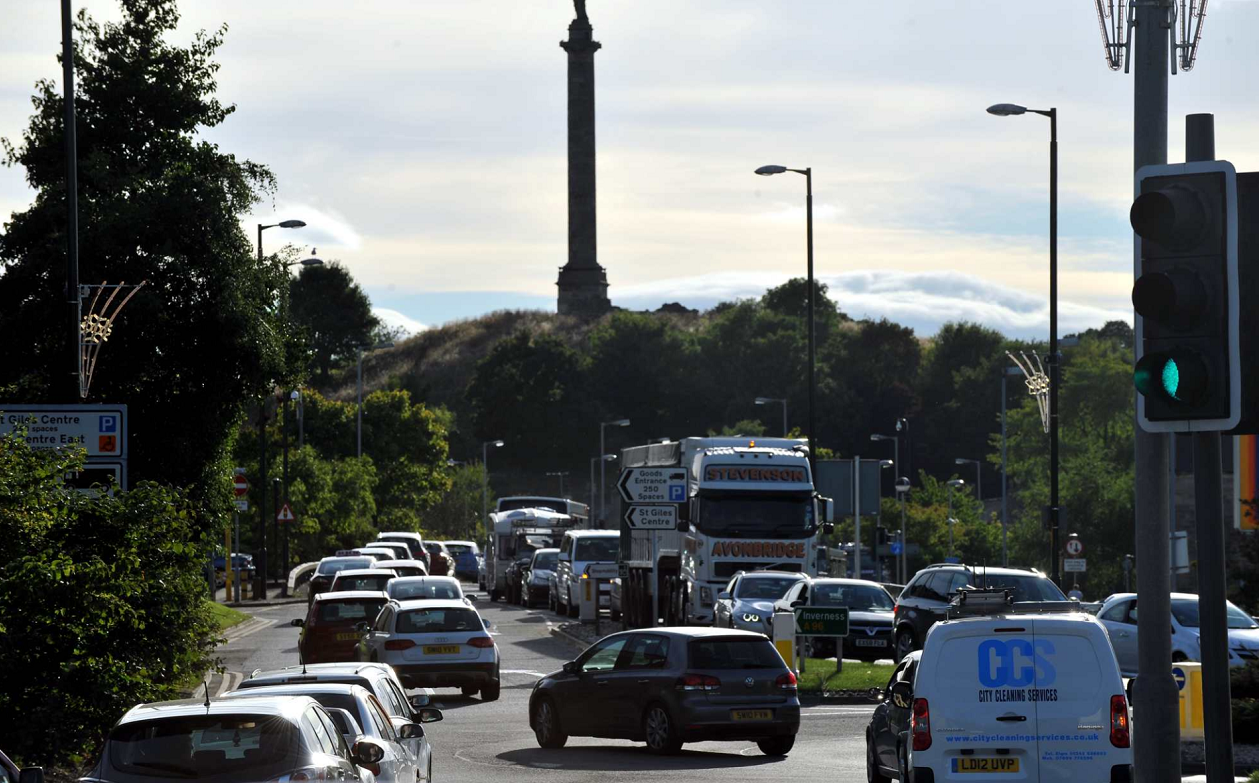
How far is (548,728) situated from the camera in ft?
68.2

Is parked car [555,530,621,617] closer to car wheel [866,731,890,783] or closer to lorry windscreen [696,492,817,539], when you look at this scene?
lorry windscreen [696,492,817,539]

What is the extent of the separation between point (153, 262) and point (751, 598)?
12162 mm

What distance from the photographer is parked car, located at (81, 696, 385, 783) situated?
986cm

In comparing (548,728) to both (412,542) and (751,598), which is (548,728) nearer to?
(751,598)

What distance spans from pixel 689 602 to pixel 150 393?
11.8 meters

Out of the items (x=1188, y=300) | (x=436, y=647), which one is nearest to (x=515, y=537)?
(x=436, y=647)

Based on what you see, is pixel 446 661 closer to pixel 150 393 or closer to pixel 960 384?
pixel 150 393

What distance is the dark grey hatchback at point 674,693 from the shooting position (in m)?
19.9

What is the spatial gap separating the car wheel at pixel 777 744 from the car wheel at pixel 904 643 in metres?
9.27

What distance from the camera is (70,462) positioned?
16.0 meters

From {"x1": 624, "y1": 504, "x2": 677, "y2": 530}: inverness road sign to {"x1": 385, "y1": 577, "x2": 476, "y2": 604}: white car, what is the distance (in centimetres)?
339

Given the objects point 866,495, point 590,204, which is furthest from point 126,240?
point 590,204

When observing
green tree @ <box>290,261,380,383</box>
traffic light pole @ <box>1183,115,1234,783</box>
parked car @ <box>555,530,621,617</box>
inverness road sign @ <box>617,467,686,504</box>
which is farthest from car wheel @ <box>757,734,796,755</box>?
green tree @ <box>290,261,380,383</box>

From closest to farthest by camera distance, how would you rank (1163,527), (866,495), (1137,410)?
(1137,410) < (1163,527) < (866,495)
